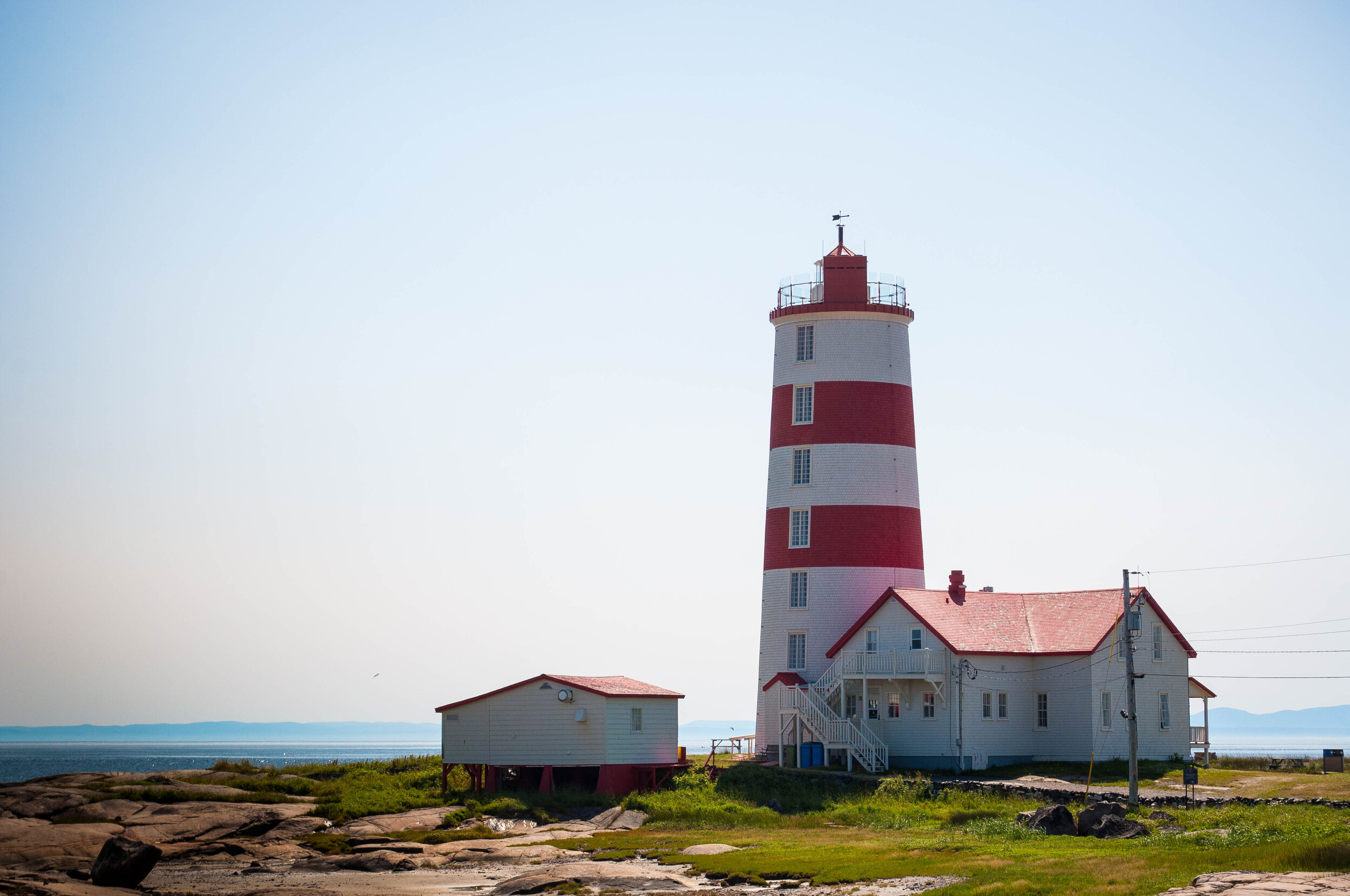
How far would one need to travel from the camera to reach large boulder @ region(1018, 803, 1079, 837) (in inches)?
1171

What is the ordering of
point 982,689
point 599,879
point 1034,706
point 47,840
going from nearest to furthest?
point 599,879, point 47,840, point 982,689, point 1034,706

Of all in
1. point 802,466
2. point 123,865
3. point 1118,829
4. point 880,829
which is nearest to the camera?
point 123,865

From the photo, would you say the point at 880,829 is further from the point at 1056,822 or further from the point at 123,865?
the point at 123,865

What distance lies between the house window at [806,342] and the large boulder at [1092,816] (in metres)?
22.8

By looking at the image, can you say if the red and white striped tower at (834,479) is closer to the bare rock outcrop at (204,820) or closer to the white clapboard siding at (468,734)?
the white clapboard siding at (468,734)

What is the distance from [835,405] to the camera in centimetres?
4888

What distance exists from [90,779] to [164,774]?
311 centimetres

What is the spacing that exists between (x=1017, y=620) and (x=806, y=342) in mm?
11647

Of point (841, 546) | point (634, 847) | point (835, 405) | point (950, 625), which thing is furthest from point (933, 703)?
point (634, 847)

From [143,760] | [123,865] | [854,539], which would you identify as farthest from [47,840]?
[143,760]

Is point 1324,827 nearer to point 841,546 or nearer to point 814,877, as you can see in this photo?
→ point 814,877

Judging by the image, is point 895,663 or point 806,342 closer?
point 895,663

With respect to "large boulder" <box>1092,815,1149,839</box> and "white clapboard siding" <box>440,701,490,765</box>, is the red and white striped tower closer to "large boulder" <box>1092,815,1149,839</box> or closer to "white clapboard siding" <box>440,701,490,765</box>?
"white clapboard siding" <box>440,701,490,765</box>

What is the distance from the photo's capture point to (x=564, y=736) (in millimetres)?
43438
